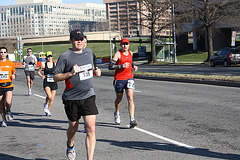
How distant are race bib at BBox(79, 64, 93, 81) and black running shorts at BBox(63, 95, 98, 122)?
307mm

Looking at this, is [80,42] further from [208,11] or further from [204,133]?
[208,11]

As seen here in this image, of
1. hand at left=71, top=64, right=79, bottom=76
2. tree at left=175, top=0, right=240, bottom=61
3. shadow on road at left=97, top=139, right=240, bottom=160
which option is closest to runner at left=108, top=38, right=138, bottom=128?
shadow on road at left=97, top=139, right=240, bottom=160

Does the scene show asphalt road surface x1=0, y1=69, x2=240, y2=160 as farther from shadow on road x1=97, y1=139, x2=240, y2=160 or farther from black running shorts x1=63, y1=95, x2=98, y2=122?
black running shorts x1=63, y1=95, x2=98, y2=122

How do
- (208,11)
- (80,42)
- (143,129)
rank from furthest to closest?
(208,11)
(143,129)
(80,42)

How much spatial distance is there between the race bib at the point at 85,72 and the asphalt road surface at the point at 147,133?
4.48 feet

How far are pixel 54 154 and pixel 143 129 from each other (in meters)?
2.51

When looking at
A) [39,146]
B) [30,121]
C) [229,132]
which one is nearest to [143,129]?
[229,132]

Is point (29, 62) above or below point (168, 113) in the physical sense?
above

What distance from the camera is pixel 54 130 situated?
8.66 metres

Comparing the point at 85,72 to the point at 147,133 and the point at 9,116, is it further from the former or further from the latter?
the point at 9,116

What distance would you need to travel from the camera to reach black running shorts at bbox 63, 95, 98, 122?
5.46 m

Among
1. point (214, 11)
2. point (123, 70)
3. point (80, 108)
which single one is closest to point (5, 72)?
point (123, 70)

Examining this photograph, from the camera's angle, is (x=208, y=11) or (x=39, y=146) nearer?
(x=39, y=146)

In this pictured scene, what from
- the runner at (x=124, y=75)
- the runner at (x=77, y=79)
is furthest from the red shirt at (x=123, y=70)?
the runner at (x=77, y=79)
